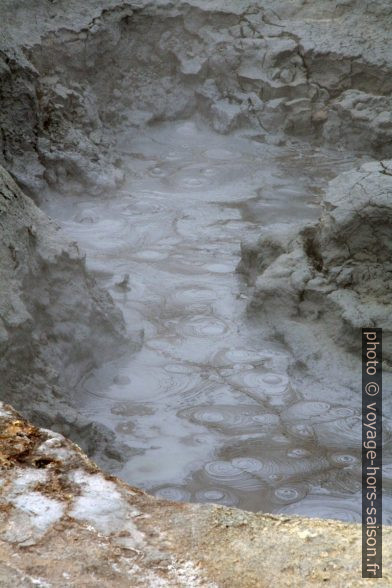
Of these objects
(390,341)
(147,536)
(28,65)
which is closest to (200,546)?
(147,536)

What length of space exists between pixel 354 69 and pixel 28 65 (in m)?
2.23

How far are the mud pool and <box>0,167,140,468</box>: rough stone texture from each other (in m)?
0.12

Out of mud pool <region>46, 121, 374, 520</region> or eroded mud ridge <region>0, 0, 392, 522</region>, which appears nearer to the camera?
mud pool <region>46, 121, 374, 520</region>

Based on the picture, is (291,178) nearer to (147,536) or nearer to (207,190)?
(207,190)

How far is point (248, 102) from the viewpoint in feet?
21.0

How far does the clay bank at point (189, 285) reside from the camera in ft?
5.47

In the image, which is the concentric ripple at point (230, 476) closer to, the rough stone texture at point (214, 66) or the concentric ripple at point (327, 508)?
the concentric ripple at point (327, 508)

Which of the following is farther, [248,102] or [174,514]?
[248,102]

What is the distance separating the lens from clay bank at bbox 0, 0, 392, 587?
1.67 metres

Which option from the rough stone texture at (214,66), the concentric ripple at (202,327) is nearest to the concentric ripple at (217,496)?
the concentric ripple at (202,327)

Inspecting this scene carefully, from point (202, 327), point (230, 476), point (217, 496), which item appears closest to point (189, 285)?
point (202, 327)

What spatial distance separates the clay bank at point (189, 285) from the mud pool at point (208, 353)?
1cm

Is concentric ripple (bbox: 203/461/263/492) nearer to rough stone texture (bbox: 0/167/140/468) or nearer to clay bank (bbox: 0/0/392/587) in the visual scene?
clay bank (bbox: 0/0/392/587)

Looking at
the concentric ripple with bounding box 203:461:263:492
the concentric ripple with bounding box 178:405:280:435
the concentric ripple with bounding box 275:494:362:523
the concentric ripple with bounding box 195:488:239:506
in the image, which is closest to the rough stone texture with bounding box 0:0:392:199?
the concentric ripple with bounding box 178:405:280:435
